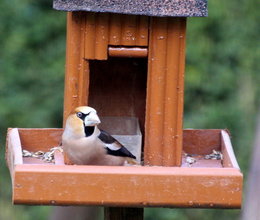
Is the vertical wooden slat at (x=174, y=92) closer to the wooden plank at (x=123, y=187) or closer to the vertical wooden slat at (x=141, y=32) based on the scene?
the vertical wooden slat at (x=141, y=32)

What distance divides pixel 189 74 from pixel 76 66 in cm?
498

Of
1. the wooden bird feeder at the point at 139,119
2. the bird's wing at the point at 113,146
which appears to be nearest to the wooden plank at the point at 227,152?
the wooden bird feeder at the point at 139,119

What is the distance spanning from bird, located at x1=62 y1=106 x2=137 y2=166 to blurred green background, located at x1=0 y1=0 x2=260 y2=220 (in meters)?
4.02

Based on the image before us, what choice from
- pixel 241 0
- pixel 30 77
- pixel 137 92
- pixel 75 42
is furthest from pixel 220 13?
pixel 75 42

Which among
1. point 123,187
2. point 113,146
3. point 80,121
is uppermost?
point 80,121

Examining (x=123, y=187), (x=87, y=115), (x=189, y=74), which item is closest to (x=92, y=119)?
(x=87, y=115)

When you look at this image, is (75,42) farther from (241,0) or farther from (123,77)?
(241,0)

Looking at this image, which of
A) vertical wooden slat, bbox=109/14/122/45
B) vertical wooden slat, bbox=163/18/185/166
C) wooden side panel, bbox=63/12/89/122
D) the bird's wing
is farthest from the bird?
vertical wooden slat, bbox=109/14/122/45

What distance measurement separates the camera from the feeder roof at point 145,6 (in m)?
4.93

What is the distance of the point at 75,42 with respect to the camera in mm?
5074

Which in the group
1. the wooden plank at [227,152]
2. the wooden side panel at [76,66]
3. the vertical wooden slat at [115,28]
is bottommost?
the wooden plank at [227,152]

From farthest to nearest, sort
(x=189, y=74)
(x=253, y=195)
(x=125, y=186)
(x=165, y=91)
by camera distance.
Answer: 1. (x=189, y=74)
2. (x=253, y=195)
3. (x=165, y=91)
4. (x=125, y=186)

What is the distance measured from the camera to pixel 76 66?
200 inches

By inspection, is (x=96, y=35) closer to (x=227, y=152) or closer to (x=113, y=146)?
(x=113, y=146)
